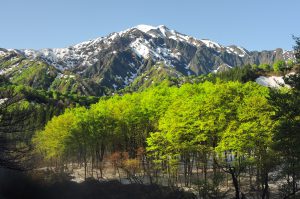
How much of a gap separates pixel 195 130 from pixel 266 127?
32.8 ft

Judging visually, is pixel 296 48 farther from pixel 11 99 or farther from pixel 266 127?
pixel 11 99

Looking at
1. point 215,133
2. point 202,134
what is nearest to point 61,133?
point 202,134

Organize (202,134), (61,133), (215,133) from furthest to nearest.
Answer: (61,133), (215,133), (202,134)

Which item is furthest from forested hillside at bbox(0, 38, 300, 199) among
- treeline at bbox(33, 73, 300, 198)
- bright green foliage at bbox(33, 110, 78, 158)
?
bright green foliage at bbox(33, 110, 78, 158)

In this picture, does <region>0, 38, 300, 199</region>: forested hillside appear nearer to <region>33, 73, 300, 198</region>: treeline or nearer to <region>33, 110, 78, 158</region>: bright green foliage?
<region>33, 73, 300, 198</region>: treeline

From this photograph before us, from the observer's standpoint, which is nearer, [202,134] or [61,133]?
[202,134]

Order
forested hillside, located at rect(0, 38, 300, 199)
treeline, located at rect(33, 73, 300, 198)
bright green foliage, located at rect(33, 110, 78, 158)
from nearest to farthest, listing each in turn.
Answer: forested hillside, located at rect(0, 38, 300, 199) < treeline, located at rect(33, 73, 300, 198) < bright green foliage, located at rect(33, 110, 78, 158)

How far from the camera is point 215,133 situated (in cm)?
4975

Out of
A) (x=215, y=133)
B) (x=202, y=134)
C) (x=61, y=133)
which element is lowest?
Result: (x=202, y=134)

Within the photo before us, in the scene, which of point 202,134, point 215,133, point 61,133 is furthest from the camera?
point 61,133

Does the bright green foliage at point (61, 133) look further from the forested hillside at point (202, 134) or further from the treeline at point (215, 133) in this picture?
the forested hillside at point (202, 134)

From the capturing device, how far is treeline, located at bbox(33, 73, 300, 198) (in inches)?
1396

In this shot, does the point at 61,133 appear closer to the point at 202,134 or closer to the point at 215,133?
the point at 202,134

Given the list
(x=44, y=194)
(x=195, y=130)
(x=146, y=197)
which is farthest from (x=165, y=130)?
(x=44, y=194)
